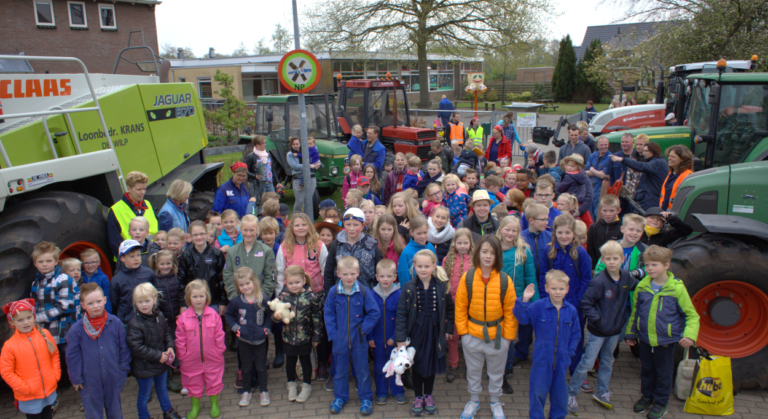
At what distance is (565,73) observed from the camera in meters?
38.1

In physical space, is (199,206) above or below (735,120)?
below

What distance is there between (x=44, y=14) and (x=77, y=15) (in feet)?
4.23

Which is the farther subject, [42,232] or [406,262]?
[406,262]

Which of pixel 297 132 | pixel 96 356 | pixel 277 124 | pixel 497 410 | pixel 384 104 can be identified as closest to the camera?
pixel 96 356

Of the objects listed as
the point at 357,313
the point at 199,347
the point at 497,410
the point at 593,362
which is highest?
the point at 357,313

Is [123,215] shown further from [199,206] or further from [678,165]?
[678,165]

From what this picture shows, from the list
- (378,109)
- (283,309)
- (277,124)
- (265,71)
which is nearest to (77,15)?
(265,71)

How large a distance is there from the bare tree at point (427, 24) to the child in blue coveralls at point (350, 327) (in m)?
23.8

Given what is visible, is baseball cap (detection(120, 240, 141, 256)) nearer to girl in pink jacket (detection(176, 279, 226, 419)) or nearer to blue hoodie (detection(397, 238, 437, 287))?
girl in pink jacket (detection(176, 279, 226, 419))

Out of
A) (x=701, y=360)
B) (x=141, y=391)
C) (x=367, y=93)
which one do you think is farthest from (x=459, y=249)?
(x=367, y=93)

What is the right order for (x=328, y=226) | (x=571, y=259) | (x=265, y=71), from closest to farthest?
1. (x=571, y=259)
2. (x=328, y=226)
3. (x=265, y=71)

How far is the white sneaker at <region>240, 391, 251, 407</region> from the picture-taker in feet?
13.9

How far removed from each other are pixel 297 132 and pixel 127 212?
5844mm

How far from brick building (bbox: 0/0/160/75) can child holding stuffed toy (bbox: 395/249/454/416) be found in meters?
21.0
